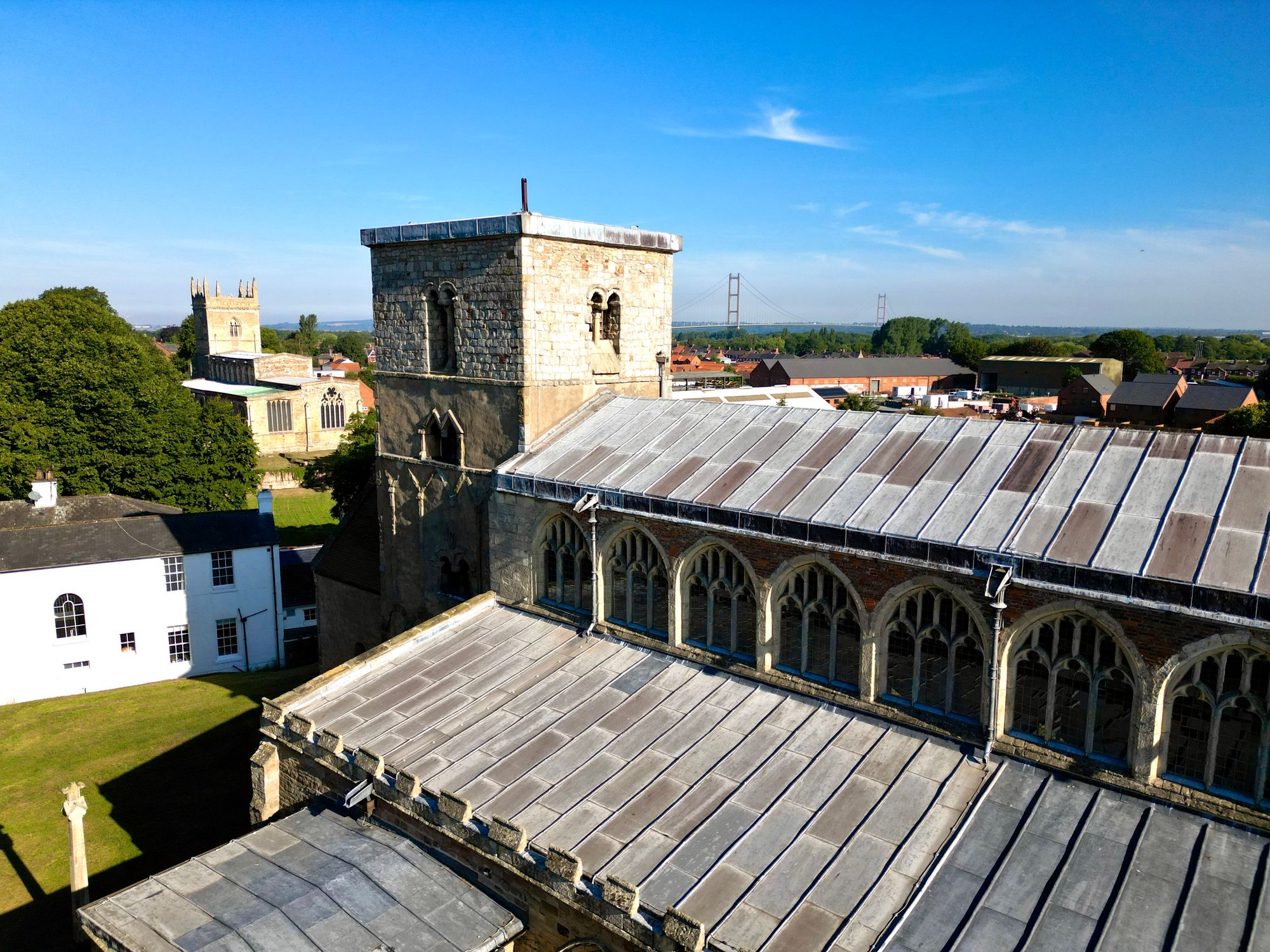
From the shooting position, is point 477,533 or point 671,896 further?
point 477,533

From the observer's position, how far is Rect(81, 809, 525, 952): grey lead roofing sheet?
10195 mm

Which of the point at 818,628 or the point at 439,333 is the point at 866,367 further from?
the point at 818,628

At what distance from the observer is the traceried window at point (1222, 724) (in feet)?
31.8

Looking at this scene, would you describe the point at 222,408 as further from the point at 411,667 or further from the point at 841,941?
the point at 841,941

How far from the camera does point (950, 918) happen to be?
9125mm

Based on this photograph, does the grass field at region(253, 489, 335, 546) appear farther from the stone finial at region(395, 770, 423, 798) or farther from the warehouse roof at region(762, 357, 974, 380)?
the warehouse roof at region(762, 357, 974, 380)

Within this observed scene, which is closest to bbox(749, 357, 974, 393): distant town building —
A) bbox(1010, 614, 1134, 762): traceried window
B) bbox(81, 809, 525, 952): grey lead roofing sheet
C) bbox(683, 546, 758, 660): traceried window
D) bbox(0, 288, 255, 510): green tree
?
bbox(0, 288, 255, 510): green tree

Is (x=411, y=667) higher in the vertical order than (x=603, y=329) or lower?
lower

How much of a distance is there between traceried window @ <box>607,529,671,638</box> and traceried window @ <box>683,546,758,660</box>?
1.49 feet

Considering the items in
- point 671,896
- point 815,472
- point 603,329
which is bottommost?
point 671,896

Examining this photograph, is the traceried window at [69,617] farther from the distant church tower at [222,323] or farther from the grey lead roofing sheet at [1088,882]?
the distant church tower at [222,323]

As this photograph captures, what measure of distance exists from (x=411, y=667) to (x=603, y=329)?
8.98 meters

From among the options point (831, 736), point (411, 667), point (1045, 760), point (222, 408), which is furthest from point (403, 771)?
point (222, 408)

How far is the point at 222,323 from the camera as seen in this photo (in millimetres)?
110938
